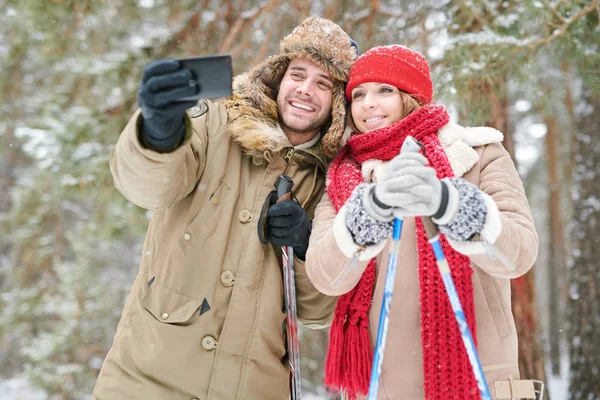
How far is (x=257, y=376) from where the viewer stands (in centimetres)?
225

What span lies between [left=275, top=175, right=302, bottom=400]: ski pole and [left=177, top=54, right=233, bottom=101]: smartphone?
2.12 feet

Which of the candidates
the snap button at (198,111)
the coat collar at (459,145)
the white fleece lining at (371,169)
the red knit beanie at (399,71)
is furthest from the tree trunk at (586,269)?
the snap button at (198,111)

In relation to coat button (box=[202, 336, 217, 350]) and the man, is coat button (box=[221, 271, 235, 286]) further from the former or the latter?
coat button (box=[202, 336, 217, 350])

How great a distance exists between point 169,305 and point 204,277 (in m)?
0.19

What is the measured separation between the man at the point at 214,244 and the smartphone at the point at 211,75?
2.3 inches

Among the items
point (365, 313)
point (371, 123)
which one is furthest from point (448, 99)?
point (365, 313)

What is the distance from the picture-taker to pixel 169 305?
7.27 ft

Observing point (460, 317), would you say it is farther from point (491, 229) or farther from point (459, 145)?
point (459, 145)

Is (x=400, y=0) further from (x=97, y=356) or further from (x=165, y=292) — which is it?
(x=97, y=356)

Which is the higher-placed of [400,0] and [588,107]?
[400,0]

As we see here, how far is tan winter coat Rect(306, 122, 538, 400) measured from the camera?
1.83 m

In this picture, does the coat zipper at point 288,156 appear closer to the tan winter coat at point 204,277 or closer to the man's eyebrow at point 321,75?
the tan winter coat at point 204,277

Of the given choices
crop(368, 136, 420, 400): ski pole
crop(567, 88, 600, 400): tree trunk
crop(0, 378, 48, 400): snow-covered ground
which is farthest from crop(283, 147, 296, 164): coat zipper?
crop(0, 378, 48, 400): snow-covered ground

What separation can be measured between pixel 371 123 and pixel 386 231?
0.73 metres
